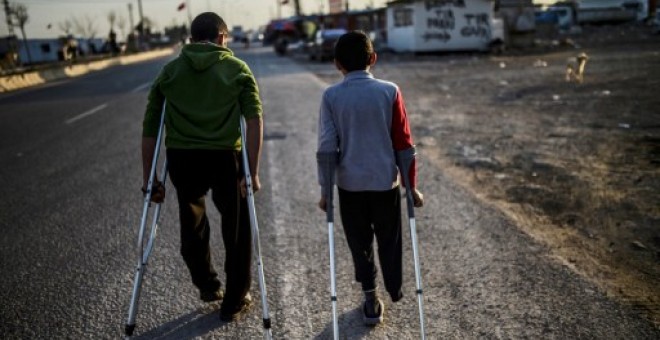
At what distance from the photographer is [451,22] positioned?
35.1 m

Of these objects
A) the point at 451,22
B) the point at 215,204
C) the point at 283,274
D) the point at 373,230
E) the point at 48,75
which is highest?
the point at 451,22

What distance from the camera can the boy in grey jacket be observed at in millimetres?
3004

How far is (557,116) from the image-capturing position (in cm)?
1098

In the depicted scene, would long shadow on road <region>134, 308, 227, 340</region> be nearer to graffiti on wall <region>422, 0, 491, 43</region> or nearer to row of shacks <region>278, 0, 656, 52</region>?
row of shacks <region>278, 0, 656, 52</region>

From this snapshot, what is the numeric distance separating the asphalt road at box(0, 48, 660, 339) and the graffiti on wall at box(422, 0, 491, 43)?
97.1 ft

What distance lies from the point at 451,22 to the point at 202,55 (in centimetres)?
3435

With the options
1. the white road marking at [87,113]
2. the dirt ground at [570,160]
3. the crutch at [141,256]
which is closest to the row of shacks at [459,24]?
the dirt ground at [570,160]

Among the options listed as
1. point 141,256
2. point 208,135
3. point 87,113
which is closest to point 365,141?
point 208,135

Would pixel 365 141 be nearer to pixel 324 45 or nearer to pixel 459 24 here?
pixel 324 45

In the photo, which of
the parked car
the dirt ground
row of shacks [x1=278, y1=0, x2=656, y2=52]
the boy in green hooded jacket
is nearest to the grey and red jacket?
the boy in green hooded jacket

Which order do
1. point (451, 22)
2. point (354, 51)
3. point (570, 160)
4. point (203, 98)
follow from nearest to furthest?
point (354, 51) < point (203, 98) < point (570, 160) < point (451, 22)

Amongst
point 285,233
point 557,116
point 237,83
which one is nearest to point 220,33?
point 237,83

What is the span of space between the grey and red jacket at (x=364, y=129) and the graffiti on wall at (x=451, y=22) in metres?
33.9

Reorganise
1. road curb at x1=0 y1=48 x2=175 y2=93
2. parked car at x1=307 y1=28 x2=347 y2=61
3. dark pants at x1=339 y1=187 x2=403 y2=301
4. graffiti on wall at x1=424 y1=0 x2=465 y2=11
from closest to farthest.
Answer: dark pants at x1=339 y1=187 x2=403 y2=301, road curb at x1=0 y1=48 x2=175 y2=93, parked car at x1=307 y1=28 x2=347 y2=61, graffiti on wall at x1=424 y1=0 x2=465 y2=11
